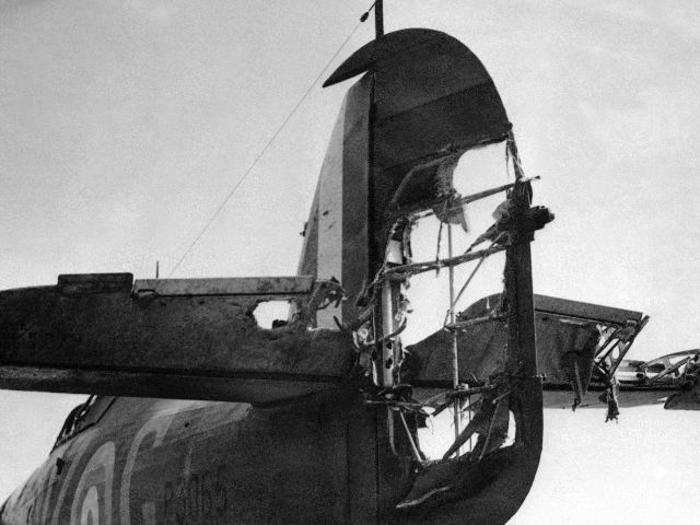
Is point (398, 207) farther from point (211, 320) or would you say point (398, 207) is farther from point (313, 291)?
point (211, 320)

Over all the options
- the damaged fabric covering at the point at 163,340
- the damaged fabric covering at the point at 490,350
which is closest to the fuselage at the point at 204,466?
the damaged fabric covering at the point at 163,340

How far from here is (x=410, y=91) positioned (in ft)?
16.0

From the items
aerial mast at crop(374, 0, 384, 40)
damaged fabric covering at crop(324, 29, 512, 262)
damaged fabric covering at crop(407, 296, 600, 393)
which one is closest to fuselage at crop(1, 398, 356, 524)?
damaged fabric covering at crop(407, 296, 600, 393)

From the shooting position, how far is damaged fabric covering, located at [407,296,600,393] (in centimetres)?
463

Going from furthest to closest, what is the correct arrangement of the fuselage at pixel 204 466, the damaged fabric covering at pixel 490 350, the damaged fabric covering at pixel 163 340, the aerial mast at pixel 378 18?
the aerial mast at pixel 378 18
the damaged fabric covering at pixel 490 350
the fuselage at pixel 204 466
the damaged fabric covering at pixel 163 340

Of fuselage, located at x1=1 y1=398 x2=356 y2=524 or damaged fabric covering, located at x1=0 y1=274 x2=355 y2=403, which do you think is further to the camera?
fuselage, located at x1=1 y1=398 x2=356 y2=524

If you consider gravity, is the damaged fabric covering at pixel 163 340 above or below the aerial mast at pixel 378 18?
below

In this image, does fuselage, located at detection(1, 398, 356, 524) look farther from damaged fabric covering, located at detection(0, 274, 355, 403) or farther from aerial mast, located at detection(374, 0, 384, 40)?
aerial mast, located at detection(374, 0, 384, 40)

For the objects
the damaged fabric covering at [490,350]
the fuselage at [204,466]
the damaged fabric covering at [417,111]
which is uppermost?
the damaged fabric covering at [417,111]

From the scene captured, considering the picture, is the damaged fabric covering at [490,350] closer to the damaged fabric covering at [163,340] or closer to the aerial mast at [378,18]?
the damaged fabric covering at [163,340]

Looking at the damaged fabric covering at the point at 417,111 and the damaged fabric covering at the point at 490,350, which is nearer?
the damaged fabric covering at the point at 417,111

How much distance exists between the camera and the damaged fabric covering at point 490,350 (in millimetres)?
4629

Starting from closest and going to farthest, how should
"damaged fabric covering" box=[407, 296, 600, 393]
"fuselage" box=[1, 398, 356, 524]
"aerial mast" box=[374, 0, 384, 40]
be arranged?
1. "fuselage" box=[1, 398, 356, 524]
2. "damaged fabric covering" box=[407, 296, 600, 393]
3. "aerial mast" box=[374, 0, 384, 40]

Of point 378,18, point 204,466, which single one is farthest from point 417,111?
point 204,466
